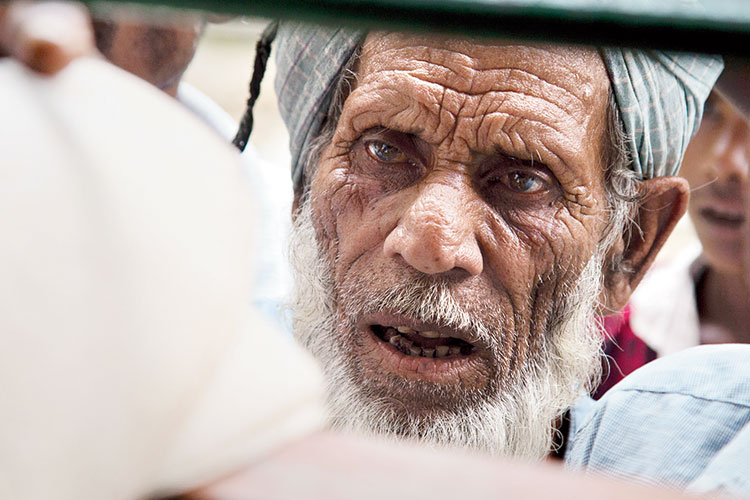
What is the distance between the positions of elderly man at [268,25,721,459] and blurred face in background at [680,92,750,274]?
0.13 metres

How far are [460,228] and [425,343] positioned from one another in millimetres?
206

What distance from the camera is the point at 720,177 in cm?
141

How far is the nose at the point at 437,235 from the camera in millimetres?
1065

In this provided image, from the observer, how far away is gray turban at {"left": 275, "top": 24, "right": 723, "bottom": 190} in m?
1.10

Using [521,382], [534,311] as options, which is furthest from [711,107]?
[521,382]

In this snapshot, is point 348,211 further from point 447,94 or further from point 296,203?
point 447,94

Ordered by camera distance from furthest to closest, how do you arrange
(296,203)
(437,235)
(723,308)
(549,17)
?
(723,308) → (296,203) → (437,235) → (549,17)

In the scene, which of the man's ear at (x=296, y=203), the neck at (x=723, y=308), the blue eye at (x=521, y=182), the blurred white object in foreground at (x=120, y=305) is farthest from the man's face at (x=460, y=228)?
the blurred white object in foreground at (x=120, y=305)

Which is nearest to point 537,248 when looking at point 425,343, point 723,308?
point 425,343

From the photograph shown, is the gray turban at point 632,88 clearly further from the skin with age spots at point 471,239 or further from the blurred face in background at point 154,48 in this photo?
the blurred face in background at point 154,48

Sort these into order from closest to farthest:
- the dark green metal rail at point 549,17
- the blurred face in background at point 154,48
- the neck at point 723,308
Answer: the dark green metal rail at point 549,17 → the blurred face in background at point 154,48 → the neck at point 723,308

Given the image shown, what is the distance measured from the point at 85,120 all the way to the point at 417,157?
37.2 inches

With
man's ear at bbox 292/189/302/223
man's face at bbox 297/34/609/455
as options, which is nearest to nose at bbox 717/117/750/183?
man's face at bbox 297/34/609/455

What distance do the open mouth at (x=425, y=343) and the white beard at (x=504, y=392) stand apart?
0.13ft
